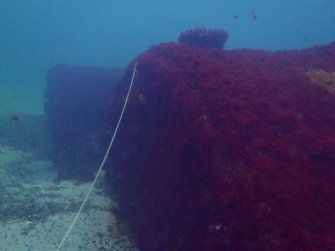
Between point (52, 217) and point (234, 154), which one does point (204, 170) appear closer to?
point (234, 154)

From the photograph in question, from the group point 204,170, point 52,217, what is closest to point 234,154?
point 204,170

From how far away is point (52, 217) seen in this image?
8031mm

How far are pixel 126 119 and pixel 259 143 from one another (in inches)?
197

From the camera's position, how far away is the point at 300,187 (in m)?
4.37

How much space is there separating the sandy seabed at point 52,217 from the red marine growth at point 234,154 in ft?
2.42

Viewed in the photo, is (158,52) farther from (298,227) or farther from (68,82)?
(68,82)

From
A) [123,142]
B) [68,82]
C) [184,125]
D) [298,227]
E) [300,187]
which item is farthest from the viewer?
[68,82]

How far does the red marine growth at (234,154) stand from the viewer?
4246mm

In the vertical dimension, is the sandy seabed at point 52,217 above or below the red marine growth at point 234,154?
below

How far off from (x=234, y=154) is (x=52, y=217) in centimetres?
560

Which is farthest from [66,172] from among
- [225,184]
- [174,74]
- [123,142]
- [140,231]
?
[225,184]

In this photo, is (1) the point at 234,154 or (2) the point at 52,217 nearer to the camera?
(1) the point at 234,154

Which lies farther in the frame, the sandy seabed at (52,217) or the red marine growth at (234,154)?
the sandy seabed at (52,217)

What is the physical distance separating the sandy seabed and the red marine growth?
738 millimetres
